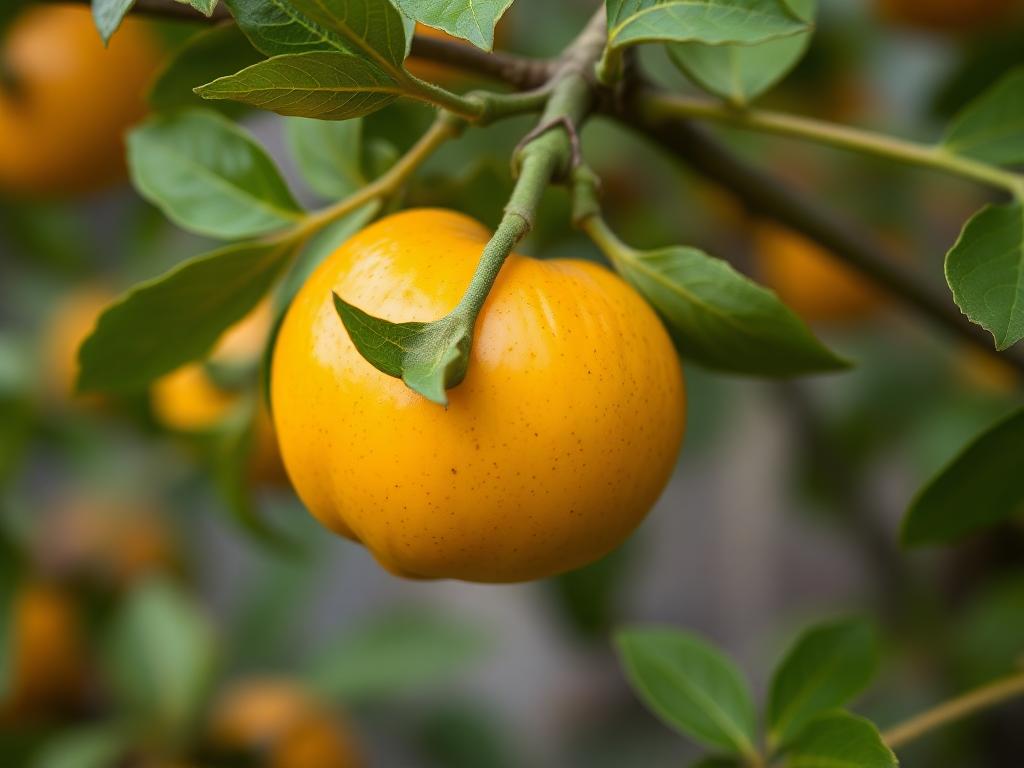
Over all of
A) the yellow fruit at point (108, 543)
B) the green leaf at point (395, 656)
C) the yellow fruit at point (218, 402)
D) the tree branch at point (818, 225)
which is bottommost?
the yellow fruit at point (108, 543)

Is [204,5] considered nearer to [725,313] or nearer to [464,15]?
[464,15]

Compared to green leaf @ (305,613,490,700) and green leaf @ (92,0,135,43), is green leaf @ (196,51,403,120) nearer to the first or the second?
green leaf @ (92,0,135,43)

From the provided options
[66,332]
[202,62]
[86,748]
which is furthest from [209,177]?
[66,332]

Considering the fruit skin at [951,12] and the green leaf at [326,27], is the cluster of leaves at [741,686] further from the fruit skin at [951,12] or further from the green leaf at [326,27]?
the fruit skin at [951,12]

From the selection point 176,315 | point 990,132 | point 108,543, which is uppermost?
point 990,132

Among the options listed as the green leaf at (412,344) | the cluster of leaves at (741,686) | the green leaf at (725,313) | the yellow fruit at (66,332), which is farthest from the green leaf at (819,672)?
the yellow fruit at (66,332)

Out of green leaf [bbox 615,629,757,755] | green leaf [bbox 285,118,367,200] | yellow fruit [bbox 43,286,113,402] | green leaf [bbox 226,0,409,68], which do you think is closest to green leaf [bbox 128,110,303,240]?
green leaf [bbox 285,118,367,200]

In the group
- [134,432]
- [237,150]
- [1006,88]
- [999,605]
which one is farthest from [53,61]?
[999,605]
